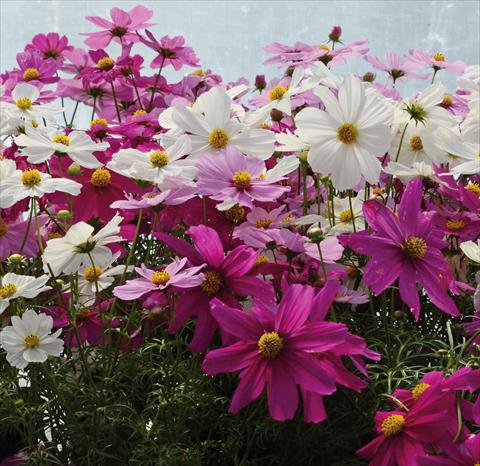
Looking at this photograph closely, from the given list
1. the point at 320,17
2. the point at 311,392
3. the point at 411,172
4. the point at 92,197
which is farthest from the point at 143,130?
the point at 320,17

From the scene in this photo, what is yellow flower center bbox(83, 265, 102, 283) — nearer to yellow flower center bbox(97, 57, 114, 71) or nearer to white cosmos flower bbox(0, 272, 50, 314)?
white cosmos flower bbox(0, 272, 50, 314)

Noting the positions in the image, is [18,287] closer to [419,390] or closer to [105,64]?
[419,390]

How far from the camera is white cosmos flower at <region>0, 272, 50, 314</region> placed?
550 millimetres

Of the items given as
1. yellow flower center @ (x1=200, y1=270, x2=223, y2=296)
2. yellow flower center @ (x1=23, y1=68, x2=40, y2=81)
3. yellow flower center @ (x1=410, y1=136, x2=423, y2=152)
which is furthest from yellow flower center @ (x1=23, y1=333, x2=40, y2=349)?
yellow flower center @ (x1=23, y1=68, x2=40, y2=81)

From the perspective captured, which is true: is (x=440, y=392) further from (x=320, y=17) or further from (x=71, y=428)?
(x=320, y=17)

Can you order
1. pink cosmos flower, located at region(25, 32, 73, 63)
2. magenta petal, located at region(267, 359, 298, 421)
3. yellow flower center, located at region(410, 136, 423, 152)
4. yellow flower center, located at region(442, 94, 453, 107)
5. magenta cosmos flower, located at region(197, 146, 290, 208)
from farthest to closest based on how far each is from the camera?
pink cosmos flower, located at region(25, 32, 73, 63)
yellow flower center, located at region(442, 94, 453, 107)
yellow flower center, located at region(410, 136, 423, 152)
magenta cosmos flower, located at region(197, 146, 290, 208)
magenta petal, located at region(267, 359, 298, 421)

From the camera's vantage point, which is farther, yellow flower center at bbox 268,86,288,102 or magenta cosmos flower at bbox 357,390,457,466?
yellow flower center at bbox 268,86,288,102

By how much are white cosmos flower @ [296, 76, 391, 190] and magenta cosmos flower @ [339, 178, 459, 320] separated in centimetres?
3

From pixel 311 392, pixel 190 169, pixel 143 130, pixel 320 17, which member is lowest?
pixel 311 392

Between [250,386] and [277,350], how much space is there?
2 centimetres

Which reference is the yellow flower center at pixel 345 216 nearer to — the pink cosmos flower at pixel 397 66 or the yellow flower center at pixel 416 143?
the yellow flower center at pixel 416 143

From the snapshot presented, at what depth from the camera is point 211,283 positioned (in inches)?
20.9

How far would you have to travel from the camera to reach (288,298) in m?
0.49

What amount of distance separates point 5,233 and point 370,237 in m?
0.28
